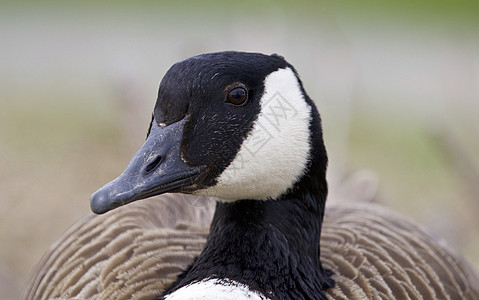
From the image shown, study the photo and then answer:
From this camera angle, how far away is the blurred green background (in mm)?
5000

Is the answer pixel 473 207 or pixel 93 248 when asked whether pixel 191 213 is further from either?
pixel 473 207

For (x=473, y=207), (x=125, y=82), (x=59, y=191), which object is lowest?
(x=59, y=191)

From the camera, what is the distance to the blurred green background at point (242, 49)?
5000mm

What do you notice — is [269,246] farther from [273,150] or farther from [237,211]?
[273,150]

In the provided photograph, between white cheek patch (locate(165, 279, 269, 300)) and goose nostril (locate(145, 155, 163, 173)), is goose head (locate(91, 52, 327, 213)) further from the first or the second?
white cheek patch (locate(165, 279, 269, 300))

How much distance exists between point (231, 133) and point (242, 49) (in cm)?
315

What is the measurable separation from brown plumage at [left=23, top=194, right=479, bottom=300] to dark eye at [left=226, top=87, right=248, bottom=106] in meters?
0.82

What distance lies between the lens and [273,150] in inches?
87.4

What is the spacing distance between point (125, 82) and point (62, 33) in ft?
16.5

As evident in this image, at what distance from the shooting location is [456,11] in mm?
10078

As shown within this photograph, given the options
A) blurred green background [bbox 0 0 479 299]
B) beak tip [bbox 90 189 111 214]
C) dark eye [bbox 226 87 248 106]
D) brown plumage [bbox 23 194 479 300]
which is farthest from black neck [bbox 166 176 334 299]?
blurred green background [bbox 0 0 479 299]

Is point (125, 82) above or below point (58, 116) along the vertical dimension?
above

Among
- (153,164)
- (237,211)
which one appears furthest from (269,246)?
(153,164)

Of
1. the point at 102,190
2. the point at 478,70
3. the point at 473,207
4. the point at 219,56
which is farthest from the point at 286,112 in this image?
the point at 478,70
